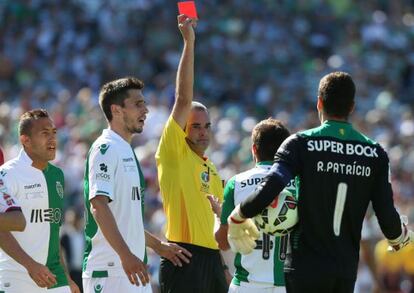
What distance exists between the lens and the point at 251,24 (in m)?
26.5

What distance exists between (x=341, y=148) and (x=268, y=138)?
3.62 ft

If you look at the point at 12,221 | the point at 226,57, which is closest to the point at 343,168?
the point at 12,221

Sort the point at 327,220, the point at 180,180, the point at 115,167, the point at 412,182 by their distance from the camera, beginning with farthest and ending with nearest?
the point at 412,182 < the point at 180,180 < the point at 115,167 < the point at 327,220

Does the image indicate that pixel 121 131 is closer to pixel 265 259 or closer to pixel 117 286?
pixel 117 286

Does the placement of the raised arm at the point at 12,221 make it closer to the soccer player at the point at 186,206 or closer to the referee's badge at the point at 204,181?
the soccer player at the point at 186,206

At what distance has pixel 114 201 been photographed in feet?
30.4

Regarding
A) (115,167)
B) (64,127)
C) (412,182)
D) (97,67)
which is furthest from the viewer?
(97,67)

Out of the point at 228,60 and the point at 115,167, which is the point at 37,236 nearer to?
the point at 115,167

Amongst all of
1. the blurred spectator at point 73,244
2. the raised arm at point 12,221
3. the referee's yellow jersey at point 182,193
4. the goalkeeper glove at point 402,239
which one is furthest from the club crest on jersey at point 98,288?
the blurred spectator at point 73,244

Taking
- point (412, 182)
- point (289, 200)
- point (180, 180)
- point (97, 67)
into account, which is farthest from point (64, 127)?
point (289, 200)

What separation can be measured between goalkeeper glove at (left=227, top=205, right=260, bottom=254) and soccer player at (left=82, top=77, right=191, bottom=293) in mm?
942

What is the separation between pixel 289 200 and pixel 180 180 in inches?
75.1

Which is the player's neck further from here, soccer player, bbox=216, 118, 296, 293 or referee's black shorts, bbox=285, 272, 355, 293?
referee's black shorts, bbox=285, 272, 355, 293

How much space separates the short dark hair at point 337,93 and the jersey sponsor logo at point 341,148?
0.24 meters
